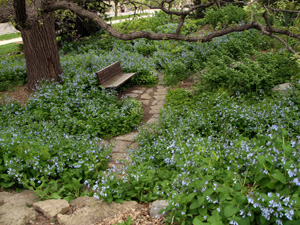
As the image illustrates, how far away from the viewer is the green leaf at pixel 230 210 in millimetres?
2484

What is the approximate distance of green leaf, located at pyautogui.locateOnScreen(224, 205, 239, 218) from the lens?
2484mm

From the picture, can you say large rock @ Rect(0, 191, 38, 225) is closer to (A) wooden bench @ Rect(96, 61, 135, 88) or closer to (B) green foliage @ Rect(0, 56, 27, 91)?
(A) wooden bench @ Rect(96, 61, 135, 88)

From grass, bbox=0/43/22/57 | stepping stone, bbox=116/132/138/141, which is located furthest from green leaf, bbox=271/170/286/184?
grass, bbox=0/43/22/57

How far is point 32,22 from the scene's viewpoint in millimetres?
6957

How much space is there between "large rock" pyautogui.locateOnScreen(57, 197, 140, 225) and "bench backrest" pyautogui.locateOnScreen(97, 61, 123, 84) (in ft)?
14.2

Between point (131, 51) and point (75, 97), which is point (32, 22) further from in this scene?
point (131, 51)

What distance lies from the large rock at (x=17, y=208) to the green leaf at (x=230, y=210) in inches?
84.2

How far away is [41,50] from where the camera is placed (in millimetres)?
7340

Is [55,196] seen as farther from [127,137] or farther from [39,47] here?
[39,47]

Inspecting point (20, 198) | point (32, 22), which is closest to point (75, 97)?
point (32, 22)

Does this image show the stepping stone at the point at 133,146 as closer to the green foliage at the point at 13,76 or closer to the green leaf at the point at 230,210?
the green leaf at the point at 230,210

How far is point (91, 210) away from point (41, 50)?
525cm

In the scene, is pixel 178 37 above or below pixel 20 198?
above

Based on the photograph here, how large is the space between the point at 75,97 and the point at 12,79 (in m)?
2.90
